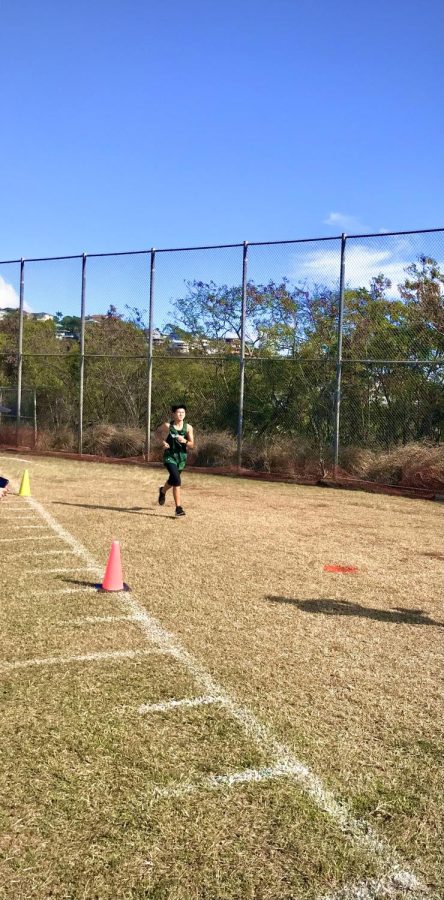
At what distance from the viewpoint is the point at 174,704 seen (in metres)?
3.64

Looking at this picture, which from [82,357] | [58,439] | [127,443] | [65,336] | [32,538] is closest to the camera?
[32,538]

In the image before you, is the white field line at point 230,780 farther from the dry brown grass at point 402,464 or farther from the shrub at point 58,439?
the shrub at point 58,439

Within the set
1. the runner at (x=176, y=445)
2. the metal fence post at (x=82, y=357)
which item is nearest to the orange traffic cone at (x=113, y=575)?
the runner at (x=176, y=445)

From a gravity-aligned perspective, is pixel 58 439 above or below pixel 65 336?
below

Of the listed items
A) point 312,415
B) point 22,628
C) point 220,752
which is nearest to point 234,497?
point 312,415

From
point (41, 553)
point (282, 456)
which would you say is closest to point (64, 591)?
point (41, 553)

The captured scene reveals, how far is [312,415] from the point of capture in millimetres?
15734

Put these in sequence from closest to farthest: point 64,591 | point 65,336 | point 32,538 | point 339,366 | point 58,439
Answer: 1. point 64,591
2. point 32,538
3. point 339,366
4. point 58,439
5. point 65,336

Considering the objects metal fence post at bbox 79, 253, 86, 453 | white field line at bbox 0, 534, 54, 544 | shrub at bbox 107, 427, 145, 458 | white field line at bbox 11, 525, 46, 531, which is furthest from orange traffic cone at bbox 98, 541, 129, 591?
metal fence post at bbox 79, 253, 86, 453

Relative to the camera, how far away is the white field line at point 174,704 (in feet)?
11.7

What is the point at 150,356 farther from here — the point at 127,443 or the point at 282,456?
the point at 282,456

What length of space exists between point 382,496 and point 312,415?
3.43 meters

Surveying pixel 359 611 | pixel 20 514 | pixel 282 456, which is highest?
pixel 282 456

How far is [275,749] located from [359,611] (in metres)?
2.36
